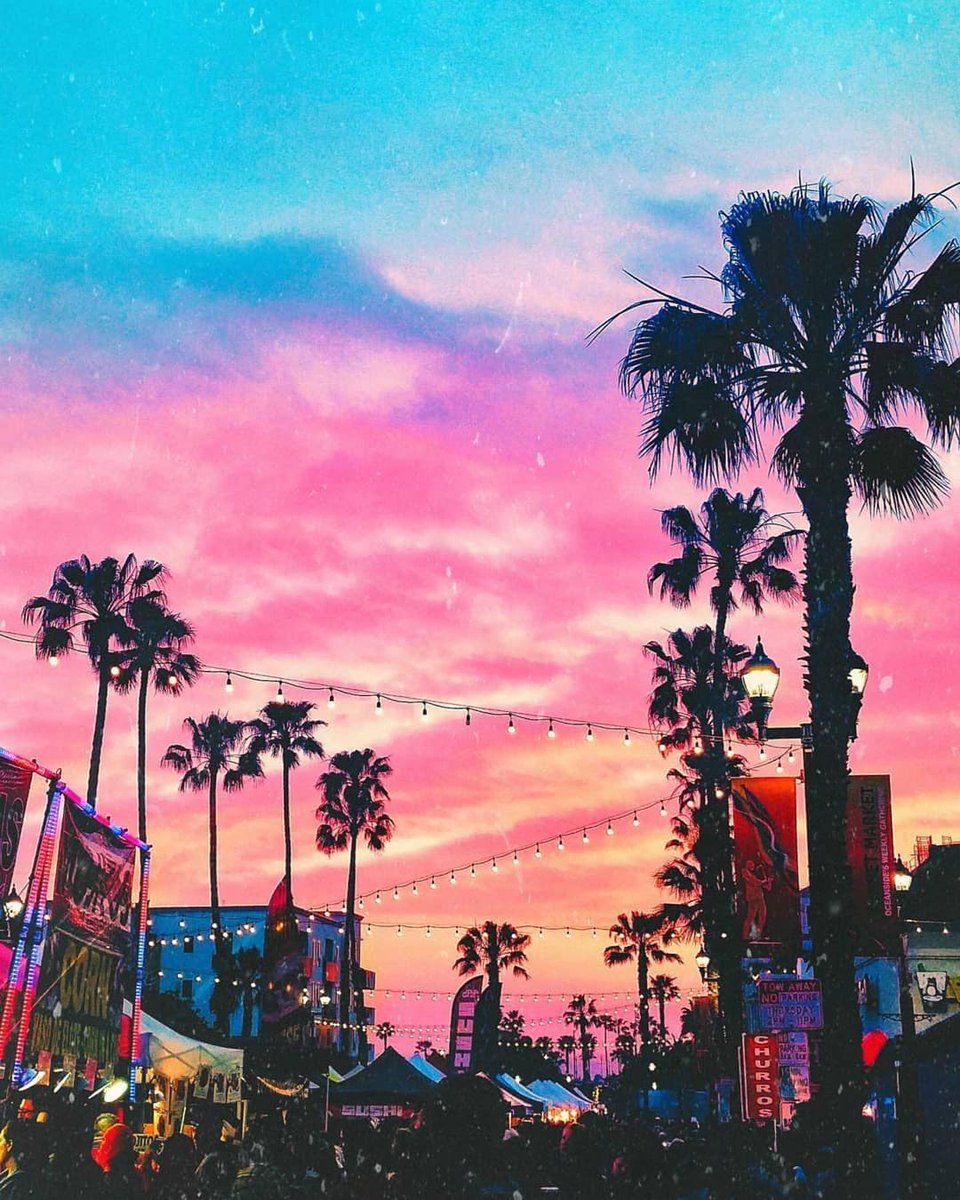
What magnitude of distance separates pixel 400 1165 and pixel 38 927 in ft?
19.5

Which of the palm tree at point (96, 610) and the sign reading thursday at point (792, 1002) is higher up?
the palm tree at point (96, 610)

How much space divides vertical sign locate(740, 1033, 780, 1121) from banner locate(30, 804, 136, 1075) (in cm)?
997

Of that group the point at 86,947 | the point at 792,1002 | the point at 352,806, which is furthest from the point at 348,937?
the point at 792,1002

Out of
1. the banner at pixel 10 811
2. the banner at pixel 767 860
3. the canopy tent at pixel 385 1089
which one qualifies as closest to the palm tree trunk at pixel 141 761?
the canopy tent at pixel 385 1089

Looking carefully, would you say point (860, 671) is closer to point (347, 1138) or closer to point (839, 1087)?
point (839, 1087)

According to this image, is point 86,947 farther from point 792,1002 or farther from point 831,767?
point 831,767

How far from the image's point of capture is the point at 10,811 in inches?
651

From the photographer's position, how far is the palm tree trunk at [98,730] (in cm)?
3809

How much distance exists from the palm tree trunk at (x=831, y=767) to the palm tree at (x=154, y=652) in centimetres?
2944

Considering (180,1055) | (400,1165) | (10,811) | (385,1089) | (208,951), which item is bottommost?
(400,1165)

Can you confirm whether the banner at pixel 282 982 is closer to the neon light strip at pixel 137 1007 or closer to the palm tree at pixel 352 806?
the neon light strip at pixel 137 1007

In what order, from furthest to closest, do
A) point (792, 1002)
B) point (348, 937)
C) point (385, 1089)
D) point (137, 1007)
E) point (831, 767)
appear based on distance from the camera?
point (348, 937)
point (385, 1089)
point (137, 1007)
point (792, 1002)
point (831, 767)

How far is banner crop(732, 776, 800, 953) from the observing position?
13719 millimetres

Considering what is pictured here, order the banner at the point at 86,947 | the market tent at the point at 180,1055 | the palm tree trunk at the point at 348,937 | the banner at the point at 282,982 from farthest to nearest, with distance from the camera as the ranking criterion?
the palm tree trunk at the point at 348,937
the market tent at the point at 180,1055
the banner at the point at 282,982
the banner at the point at 86,947
